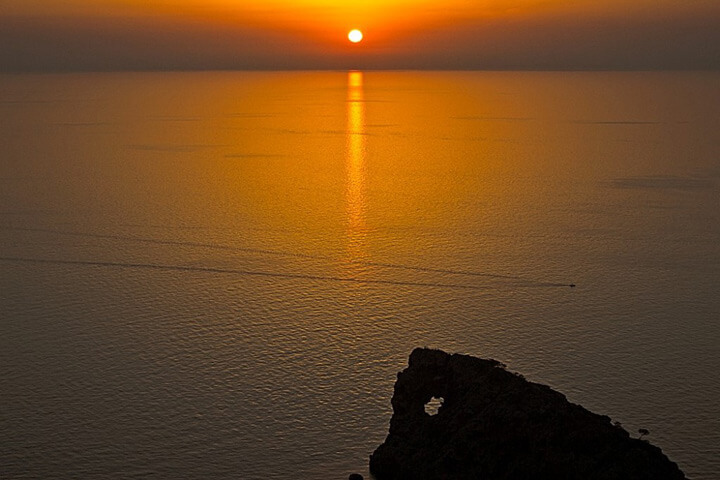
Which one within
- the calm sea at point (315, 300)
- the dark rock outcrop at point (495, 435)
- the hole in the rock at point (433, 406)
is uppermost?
the calm sea at point (315, 300)

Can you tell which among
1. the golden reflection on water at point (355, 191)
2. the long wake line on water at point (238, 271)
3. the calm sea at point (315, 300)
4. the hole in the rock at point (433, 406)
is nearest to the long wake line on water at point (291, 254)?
the calm sea at point (315, 300)

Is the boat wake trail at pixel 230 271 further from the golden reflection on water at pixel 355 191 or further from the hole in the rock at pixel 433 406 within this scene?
the hole in the rock at pixel 433 406

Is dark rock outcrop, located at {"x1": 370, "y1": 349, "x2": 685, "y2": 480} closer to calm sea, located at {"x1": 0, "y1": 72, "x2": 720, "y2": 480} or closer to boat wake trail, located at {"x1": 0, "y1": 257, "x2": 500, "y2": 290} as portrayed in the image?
calm sea, located at {"x1": 0, "y1": 72, "x2": 720, "y2": 480}

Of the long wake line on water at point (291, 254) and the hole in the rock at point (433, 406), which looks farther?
the long wake line on water at point (291, 254)

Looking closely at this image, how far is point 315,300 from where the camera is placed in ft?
151

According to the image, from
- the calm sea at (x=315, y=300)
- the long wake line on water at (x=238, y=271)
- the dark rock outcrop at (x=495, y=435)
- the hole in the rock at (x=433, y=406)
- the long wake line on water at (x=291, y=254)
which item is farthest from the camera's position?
the long wake line on water at (x=291, y=254)

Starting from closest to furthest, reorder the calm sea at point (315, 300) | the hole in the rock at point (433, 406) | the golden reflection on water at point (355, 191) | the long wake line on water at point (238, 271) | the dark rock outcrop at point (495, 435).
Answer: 1. the dark rock outcrop at point (495, 435)
2. the hole in the rock at point (433, 406)
3. the calm sea at point (315, 300)
4. the long wake line on water at point (238, 271)
5. the golden reflection on water at point (355, 191)

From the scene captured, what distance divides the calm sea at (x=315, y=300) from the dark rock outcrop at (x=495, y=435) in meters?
3.91

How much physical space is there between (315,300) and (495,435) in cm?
2348

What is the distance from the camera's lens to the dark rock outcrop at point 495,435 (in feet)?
70.7

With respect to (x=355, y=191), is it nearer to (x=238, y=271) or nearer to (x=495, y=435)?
(x=238, y=271)

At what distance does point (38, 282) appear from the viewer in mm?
48844

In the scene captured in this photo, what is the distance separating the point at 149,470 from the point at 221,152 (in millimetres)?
80111

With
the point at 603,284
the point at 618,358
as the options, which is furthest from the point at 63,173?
the point at 618,358
